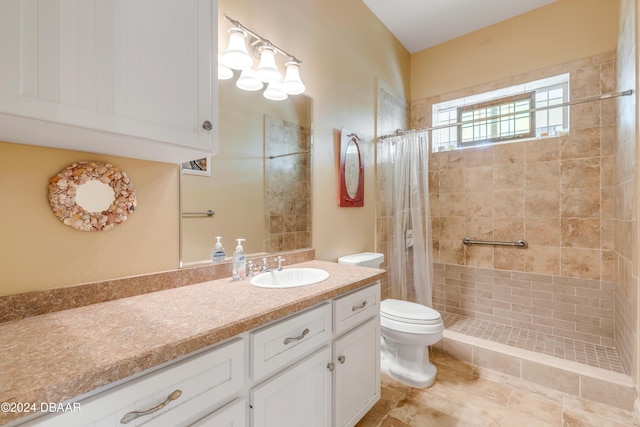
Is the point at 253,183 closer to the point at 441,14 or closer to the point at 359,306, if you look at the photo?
the point at 359,306

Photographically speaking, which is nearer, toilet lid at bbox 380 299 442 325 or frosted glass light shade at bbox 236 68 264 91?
frosted glass light shade at bbox 236 68 264 91

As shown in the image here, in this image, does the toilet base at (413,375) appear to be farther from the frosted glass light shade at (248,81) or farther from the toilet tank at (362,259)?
the frosted glass light shade at (248,81)

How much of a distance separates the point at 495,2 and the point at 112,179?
3.20 metres

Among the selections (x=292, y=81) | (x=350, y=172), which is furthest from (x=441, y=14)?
(x=292, y=81)

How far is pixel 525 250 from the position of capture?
103 inches

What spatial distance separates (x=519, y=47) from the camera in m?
2.63

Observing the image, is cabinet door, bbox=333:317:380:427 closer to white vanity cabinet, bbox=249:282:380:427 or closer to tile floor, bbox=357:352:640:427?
white vanity cabinet, bbox=249:282:380:427

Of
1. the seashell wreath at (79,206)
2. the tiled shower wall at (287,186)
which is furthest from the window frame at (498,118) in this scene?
the seashell wreath at (79,206)

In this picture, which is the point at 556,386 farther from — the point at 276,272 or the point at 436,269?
the point at 276,272

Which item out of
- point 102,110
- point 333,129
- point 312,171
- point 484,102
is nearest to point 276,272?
point 312,171

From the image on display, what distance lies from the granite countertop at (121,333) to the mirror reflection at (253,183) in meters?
0.32

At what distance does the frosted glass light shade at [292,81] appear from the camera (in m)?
1.71

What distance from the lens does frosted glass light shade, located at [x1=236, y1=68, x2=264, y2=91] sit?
153 cm

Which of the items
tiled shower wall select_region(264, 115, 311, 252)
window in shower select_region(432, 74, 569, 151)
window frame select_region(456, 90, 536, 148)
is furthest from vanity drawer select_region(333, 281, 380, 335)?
window frame select_region(456, 90, 536, 148)
